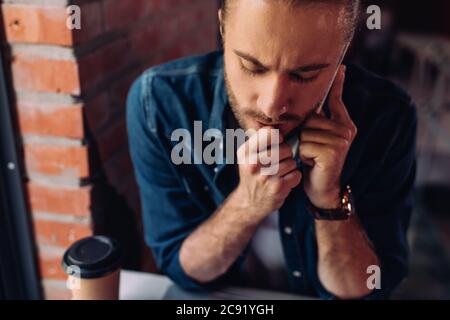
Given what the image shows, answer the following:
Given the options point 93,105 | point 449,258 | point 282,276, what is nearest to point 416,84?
point 449,258

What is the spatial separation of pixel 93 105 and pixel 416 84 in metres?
4.49

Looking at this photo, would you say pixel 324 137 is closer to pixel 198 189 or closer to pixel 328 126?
pixel 328 126

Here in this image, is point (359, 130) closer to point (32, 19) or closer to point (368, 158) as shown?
point (368, 158)

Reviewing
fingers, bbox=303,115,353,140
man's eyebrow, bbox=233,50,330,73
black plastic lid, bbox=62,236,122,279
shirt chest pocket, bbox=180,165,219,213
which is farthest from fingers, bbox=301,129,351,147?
black plastic lid, bbox=62,236,122,279

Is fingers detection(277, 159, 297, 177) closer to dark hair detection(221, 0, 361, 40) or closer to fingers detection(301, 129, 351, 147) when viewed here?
fingers detection(301, 129, 351, 147)

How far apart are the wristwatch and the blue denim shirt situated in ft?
0.24

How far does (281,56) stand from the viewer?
2.37 feet

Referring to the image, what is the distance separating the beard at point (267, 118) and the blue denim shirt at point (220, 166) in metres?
0.14

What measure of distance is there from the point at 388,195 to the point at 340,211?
0.16 meters

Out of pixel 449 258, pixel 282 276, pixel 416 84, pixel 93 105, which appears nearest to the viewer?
pixel 93 105

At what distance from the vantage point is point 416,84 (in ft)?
15.8

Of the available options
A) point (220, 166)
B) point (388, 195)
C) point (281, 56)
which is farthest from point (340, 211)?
A: point (281, 56)

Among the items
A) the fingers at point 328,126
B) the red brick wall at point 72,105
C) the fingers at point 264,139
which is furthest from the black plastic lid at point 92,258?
the fingers at point 328,126

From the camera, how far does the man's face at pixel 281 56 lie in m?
0.70
